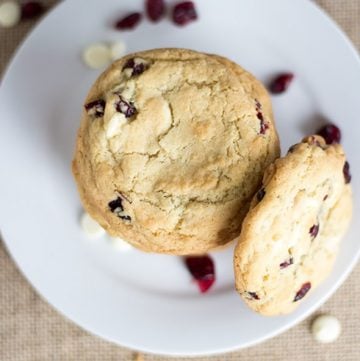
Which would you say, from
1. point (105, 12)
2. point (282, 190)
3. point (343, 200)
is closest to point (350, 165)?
point (343, 200)

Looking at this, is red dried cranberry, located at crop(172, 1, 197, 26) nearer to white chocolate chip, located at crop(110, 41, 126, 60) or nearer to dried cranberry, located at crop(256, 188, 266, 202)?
white chocolate chip, located at crop(110, 41, 126, 60)

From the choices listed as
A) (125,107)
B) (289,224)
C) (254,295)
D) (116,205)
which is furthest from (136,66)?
(254,295)

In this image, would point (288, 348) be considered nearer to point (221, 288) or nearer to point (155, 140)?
point (221, 288)

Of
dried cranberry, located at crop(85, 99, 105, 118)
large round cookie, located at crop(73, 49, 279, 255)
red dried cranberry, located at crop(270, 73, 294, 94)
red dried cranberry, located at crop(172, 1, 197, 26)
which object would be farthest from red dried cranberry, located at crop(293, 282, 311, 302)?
red dried cranberry, located at crop(172, 1, 197, 26)

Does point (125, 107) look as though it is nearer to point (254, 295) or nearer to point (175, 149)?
point (175, 149)

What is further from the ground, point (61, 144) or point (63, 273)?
point (61, 144)

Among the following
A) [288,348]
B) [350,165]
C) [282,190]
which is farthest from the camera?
[288,348]

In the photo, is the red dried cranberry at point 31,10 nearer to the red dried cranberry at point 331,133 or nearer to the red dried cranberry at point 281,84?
the red dried cranberry at point 281,84
